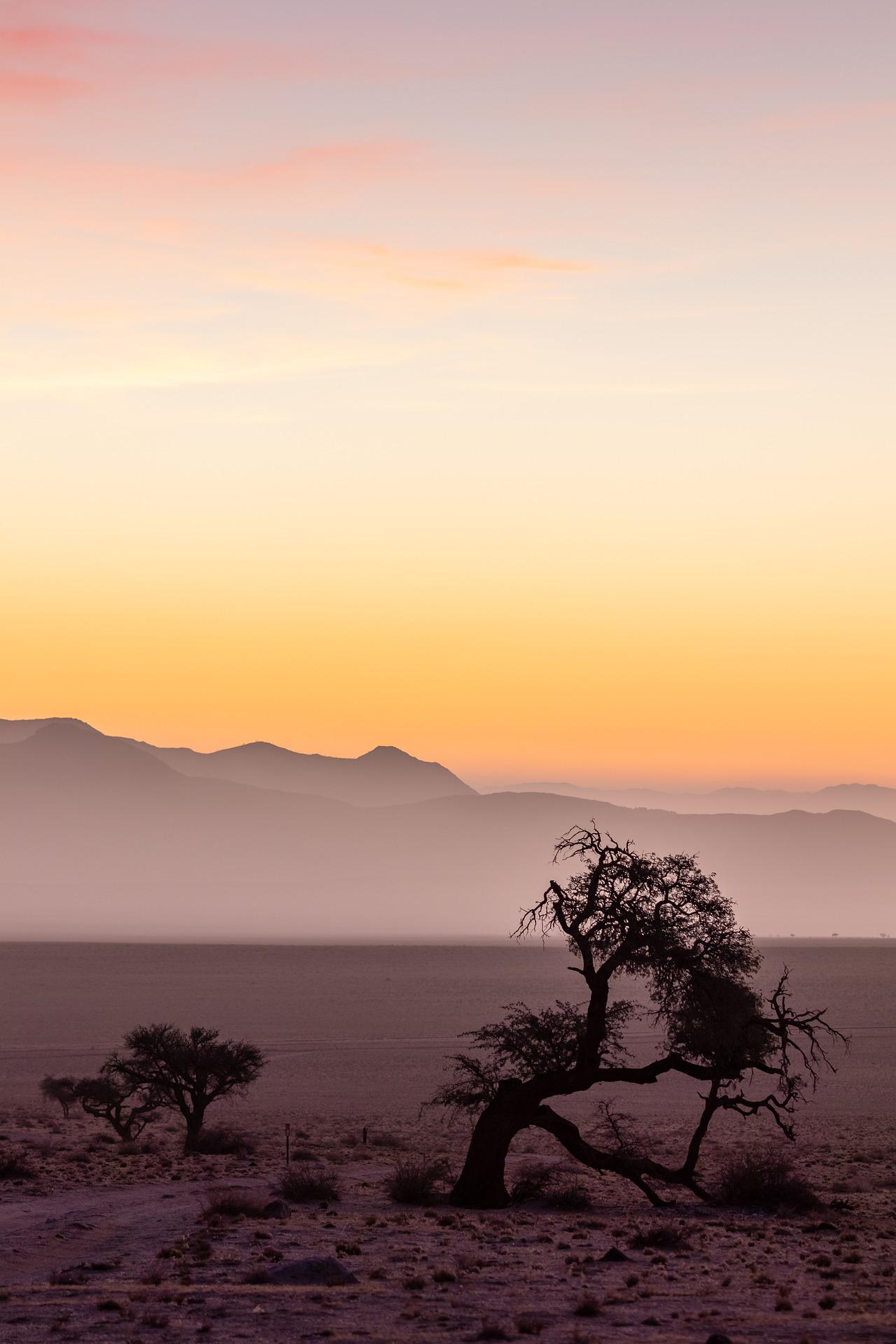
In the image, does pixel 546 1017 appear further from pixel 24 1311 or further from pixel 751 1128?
pixel 751 1128

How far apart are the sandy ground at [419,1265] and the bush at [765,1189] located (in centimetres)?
48

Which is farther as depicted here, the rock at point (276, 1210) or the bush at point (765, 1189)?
the bush at point (765, 1189)

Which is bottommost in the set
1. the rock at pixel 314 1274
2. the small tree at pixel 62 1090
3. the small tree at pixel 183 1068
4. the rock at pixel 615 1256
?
the small tree at pixel 62 1090

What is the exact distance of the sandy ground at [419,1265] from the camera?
53.2ft

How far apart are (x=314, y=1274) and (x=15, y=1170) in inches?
425

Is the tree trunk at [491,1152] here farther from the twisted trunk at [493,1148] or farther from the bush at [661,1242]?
the bush at [661,1242]

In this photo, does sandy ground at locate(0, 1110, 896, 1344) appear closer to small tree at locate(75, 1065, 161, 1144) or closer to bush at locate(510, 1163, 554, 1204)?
bush at locate(510, 1163, 554, 1204)

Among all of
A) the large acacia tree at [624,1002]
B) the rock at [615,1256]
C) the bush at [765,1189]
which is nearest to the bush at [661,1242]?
the rock at [615,1256]

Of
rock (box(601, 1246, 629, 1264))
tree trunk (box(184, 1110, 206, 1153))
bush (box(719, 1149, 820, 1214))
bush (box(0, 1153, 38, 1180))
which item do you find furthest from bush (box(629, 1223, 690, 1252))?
tree trunk (box(184, 1110, 206, 1153))

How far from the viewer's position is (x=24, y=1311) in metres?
16.3

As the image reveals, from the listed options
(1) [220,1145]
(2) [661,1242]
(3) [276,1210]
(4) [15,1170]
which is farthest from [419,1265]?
(1) [220,1145]

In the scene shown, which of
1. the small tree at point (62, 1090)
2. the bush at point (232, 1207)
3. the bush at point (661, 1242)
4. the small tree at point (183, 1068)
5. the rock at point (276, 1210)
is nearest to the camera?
the bush at point (661, 1242)

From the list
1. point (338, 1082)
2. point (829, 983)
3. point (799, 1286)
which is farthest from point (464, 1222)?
point (829, 983)

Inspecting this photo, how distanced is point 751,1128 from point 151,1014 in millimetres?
49332
